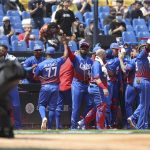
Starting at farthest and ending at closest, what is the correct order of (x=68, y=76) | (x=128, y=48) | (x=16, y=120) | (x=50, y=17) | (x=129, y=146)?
1. (x=50, y=17)
2. (x=128, y=48)
3. (x=68, y=76)
4. (x=16, y=120)
5. (x=129, y=146)

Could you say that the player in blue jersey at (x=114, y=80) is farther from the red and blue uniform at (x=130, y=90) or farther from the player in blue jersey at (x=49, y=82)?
the player in blue jersey at (x=49, y=82)

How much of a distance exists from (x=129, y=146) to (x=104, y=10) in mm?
15732

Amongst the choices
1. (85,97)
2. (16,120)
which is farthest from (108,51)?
(16,120)

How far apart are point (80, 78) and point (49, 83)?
2.44ft

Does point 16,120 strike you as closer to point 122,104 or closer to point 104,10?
point 122,104

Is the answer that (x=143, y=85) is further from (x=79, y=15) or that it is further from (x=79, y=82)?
(x=79, y=15)

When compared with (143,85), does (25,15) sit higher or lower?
higher

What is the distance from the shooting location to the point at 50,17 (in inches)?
1004

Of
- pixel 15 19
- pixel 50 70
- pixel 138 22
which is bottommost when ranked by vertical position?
pixel 50 70

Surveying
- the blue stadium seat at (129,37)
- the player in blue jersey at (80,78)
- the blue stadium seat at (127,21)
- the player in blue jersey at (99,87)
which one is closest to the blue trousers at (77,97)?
the player in blue jersey at (80,78)

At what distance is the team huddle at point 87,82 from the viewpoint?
739 inches

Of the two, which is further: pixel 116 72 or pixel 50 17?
pixel 50 17

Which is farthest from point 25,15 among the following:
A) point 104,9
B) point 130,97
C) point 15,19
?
point 130,97

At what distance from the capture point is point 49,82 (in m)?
19.1
